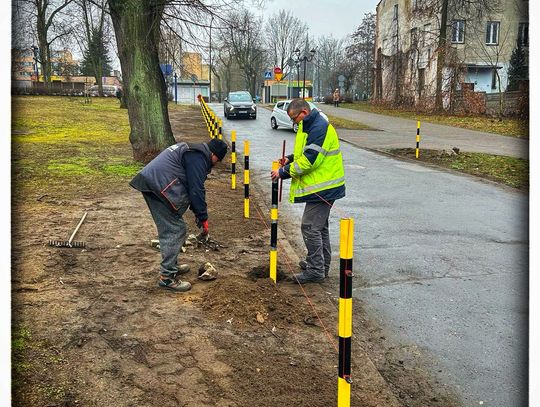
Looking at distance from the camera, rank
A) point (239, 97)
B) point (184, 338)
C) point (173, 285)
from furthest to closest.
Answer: point (239, 97) < point (173, 285) < point (184, 338)

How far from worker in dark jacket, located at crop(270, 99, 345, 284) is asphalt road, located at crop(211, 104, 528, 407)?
2.06 feet

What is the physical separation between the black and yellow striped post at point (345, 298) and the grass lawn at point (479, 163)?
10.7 m

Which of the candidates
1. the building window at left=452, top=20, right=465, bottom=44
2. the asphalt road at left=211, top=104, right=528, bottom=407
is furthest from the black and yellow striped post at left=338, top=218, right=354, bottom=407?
the building window at left=452, top=20, right=465, bottom=44

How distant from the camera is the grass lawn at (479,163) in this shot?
13606mm

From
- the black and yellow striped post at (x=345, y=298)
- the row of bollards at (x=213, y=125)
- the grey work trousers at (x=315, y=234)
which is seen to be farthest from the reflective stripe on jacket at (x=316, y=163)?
the row of bollards at (x=213, y=125)

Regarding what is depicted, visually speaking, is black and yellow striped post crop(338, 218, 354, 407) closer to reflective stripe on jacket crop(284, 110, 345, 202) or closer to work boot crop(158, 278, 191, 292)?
work boot crop(158, 278, 191, 292)

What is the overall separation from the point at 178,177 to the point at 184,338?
5.48 ft

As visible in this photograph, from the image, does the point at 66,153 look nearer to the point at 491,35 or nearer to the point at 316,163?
the point at 316,163

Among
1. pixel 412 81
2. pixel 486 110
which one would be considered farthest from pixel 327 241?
pixel 412 81

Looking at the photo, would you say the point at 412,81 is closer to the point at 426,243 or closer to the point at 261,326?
the point at 426,243

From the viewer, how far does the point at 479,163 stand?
52.5ft

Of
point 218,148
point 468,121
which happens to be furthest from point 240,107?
point 218,148

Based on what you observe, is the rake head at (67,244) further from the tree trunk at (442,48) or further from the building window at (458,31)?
the building window at (458,31)

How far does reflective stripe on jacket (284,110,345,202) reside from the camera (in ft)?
18.5
